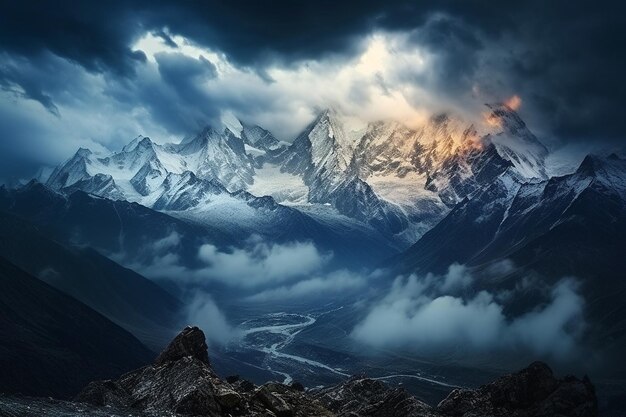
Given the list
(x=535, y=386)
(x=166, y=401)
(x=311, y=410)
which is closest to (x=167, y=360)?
(x=166, y=401)

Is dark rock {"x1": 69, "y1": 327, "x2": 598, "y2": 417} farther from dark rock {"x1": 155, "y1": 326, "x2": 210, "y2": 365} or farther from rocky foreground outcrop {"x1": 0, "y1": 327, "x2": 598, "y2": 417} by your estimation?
dark rock {"x1": 155, "y1": 326, "x2": 210, "y2": 365}

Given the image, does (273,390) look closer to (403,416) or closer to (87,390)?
(403,416)

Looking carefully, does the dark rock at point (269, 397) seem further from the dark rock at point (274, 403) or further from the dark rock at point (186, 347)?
the dark rock at point (186, 347)

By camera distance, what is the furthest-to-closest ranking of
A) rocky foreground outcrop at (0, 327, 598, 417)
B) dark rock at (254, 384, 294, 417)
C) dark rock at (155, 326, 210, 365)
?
dark rock at (155, 326, 210, 365) < dark rock at (254, 384, 294, 417) < rocky foreground outcrop at (0, 327, 598, 417)

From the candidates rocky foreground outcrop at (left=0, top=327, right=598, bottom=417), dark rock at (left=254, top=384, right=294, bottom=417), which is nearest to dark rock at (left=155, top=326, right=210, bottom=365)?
rocky foreground outcrop at (left=0, top=327, right=598, bottom=417)

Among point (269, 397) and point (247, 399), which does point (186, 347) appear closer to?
point (247, 399)

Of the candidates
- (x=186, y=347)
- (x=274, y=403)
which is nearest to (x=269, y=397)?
(x=274, y=403)
